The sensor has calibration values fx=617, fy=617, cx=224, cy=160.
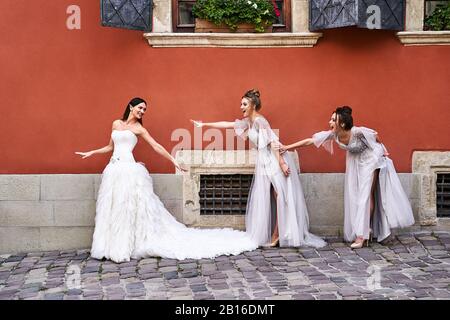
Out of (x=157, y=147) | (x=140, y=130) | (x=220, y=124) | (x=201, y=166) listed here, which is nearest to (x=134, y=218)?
(x=157, y=147)

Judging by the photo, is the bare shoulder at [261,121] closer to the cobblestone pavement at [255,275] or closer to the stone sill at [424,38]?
the cobblestone pavement at [255,275]

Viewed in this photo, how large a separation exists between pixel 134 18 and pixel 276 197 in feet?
8.86

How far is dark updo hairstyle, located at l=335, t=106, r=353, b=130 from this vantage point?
279 inches

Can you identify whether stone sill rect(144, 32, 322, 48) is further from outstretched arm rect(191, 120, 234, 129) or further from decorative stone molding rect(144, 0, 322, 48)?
outstretched arm rect(191, 120, 234, 129)

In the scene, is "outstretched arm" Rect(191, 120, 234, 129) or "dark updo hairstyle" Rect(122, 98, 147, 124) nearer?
"dark updo hairstyle" Rect(122, 98, 147, 124)

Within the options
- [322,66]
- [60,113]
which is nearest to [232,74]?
[322,66]

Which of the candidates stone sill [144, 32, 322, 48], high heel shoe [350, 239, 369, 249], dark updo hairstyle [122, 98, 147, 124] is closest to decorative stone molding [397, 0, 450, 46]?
stone sill [144, 32, 322, 48]

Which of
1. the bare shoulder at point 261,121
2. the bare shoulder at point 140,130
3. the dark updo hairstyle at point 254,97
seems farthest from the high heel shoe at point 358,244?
the bare shoulder at point 140,130

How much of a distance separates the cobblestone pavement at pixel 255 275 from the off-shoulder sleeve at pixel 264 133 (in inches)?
49.1

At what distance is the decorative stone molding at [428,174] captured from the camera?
7.64m

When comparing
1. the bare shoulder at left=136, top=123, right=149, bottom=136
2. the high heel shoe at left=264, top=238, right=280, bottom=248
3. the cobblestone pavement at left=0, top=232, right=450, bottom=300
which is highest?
the bare shoulder at left=136, top=123, right=149, bottom=136

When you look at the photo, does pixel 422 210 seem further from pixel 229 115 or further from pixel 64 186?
pixel 64 186

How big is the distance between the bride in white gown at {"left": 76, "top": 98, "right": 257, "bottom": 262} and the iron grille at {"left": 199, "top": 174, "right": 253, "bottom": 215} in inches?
23.5

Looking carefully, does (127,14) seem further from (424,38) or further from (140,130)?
(424,38)
